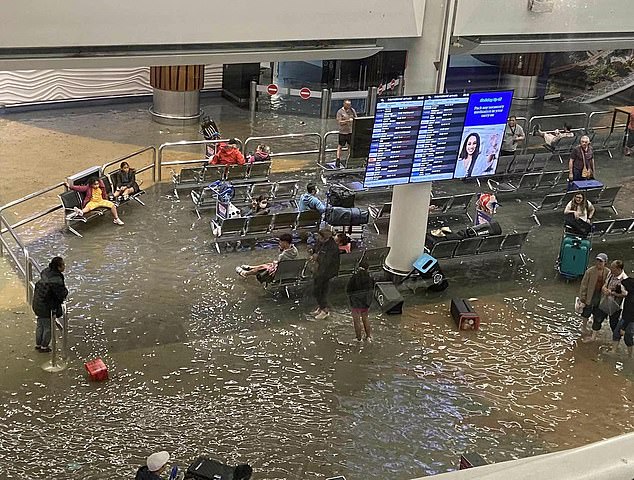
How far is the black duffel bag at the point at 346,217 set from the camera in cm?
1251

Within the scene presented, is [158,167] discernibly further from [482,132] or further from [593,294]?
[593,294]

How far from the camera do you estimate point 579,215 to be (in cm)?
1278

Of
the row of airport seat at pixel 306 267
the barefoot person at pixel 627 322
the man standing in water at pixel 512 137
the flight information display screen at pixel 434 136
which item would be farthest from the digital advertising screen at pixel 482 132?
the man standing in water at pixel 512 137

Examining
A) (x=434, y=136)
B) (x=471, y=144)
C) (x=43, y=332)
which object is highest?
(x=434, y=136)

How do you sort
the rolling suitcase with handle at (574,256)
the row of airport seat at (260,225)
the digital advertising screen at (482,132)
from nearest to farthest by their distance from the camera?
the digital advertising screen at (482,132) → the rolling suitcase with handle at (574,256) → the row of airport seat at (260,225)

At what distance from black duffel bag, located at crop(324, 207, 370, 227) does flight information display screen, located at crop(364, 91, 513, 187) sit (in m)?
1.67

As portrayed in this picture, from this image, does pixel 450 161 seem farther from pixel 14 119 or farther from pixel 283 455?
pixel 14 119

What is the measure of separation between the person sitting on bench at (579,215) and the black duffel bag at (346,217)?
9.89ft

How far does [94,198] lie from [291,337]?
13.4 ft

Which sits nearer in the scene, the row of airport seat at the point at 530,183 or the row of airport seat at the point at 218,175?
the row of airport seat at the point at 218,175

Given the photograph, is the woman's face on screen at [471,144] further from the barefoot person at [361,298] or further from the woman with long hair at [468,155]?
the barefoot person at [361,298]

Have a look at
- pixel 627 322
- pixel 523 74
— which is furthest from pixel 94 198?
pixel 523 74

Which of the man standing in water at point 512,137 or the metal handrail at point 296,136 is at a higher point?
the man standing in water at point 512,137

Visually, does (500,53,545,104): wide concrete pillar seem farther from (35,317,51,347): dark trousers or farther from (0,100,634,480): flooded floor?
(35,317,51,347): dark trousers
